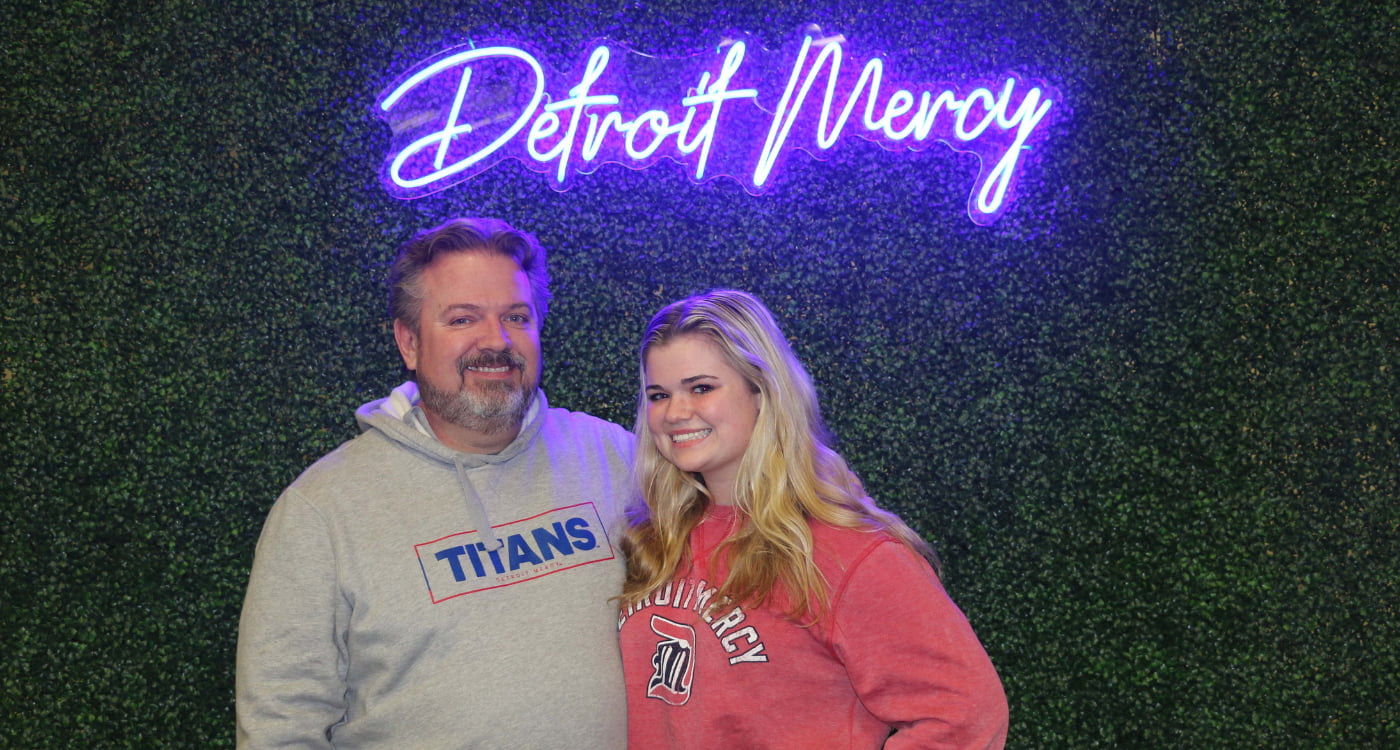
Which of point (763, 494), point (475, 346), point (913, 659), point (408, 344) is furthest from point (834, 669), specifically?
point (408, 344)

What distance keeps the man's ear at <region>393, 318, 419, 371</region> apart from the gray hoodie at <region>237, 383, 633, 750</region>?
0.66 ft

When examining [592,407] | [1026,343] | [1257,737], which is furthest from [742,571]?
[1257,737]

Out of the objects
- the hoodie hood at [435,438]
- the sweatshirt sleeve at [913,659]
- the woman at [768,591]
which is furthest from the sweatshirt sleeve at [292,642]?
the sweatshirt sleeve at [913,659]

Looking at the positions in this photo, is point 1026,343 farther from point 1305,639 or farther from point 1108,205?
point 1305,639

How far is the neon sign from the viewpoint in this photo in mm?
2732

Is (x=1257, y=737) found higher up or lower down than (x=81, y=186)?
lower down

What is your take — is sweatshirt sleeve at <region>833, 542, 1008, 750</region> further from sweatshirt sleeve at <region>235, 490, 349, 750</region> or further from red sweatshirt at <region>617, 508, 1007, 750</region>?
sweatshirt sleeve at <region>235, 490, 349, 750</region>

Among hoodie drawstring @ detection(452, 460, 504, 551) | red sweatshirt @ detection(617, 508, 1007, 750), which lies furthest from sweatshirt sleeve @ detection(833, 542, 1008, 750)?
hoodie drawstring @ detection(452, 460, 504, 551)

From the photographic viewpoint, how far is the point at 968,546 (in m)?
2.82

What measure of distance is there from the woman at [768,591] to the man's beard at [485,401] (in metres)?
0.34

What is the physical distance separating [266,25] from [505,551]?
184cm

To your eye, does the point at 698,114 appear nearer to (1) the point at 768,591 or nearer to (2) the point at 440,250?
(2) the point at 440,250

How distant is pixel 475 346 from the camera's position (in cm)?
210

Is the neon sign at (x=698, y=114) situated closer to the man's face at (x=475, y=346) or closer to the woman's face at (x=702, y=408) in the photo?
the man's face at (x=475, y=346)
